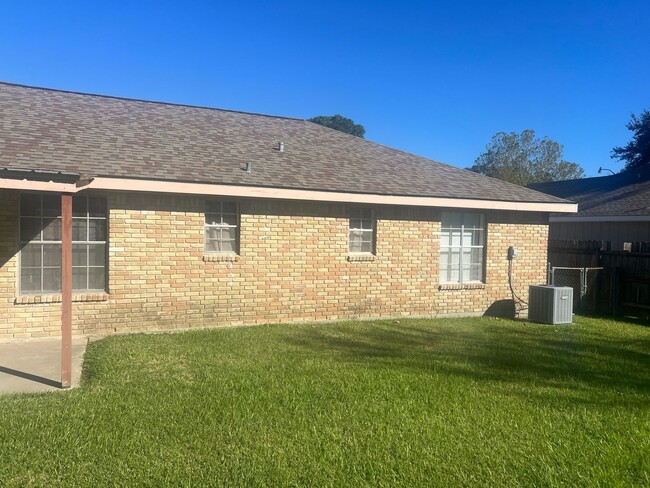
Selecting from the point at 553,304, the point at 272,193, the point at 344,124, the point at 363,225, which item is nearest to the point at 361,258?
the point at 363,225

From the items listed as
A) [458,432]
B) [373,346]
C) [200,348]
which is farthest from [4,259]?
[458,432]

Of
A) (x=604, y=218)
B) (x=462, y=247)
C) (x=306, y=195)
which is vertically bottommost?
(x=462, y=247)

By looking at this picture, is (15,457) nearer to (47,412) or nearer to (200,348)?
(47,412)

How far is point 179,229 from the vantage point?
1002cm

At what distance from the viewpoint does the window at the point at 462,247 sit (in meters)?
12.7

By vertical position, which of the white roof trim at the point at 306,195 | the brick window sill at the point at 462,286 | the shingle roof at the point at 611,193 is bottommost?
the brick window sill at the point at 462,286

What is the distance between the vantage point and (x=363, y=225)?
11.8 metres

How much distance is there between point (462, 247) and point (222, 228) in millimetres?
5632

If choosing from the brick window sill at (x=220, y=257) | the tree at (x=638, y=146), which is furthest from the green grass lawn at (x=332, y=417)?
the tree at (x=638, y=146)

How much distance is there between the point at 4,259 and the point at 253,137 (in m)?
6.38

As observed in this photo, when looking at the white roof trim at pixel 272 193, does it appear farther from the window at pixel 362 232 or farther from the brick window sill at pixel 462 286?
the brick window sill at pixel 462 286

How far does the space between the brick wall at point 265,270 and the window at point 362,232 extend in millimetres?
205

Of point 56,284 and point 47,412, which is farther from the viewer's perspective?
point 56,284

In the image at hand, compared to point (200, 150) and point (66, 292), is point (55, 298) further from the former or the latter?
point (200, 150)
